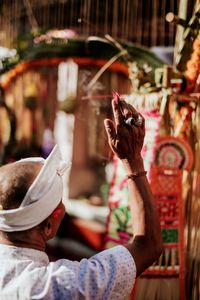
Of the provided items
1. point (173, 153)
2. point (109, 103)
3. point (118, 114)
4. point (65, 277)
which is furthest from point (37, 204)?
point (109, 103)

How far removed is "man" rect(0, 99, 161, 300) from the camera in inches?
53.1

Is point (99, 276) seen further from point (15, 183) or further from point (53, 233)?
point (15, 183)

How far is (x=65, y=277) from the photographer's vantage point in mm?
1348

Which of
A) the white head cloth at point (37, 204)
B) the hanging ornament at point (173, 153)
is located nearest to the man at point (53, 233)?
the white head cloth at point (37, 204)

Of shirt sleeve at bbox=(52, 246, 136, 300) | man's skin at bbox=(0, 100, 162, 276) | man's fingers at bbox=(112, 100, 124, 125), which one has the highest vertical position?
man's fingers at bbox=(112, 100, 124, 125)

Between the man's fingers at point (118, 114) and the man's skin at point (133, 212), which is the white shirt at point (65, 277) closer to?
the man's skin at point (133, 212)

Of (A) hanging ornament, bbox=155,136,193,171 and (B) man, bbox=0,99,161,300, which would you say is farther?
(A) hanging ornament, bbox=155,136,193,171

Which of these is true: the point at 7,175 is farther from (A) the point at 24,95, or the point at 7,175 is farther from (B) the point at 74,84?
(A) the point at 24,95

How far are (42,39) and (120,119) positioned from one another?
2285 mm

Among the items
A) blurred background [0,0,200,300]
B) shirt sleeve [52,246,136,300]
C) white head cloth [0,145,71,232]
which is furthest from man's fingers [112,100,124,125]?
blurred background [0,0,200,300]

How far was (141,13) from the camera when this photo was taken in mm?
4000

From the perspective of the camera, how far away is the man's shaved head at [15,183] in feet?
4.57

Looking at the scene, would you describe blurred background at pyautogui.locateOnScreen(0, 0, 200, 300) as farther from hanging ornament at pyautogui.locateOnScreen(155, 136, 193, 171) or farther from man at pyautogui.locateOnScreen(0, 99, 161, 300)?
man at pyautogui.locateOnScreen(0, 99, 161, 300)

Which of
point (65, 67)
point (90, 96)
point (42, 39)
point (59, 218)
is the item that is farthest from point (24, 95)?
point (59, 218)
